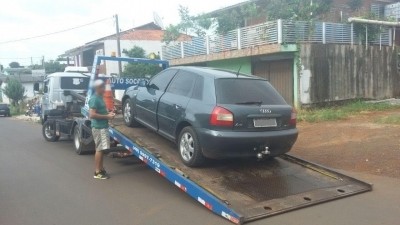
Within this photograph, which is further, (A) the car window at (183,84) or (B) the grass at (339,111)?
(B) the grass at (339,111)

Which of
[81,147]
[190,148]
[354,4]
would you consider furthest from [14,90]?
[190,148]

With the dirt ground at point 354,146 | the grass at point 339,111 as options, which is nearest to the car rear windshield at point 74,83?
the dirt ground at point 354,146

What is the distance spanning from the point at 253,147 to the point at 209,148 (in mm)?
644

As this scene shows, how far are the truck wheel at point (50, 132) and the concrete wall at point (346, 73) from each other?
921 cm

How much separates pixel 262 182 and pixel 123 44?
3083 centimetres

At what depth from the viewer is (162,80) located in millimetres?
7254

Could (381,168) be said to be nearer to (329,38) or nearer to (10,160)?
(10,160)

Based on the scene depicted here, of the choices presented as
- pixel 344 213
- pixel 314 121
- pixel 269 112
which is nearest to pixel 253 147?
pixel 269 112

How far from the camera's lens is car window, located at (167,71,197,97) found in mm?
6375

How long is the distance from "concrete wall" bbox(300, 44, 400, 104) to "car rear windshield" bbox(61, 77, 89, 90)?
8.17 metres

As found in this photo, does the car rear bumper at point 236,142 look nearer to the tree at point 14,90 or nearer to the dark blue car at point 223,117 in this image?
the dark blue car at point 223,117

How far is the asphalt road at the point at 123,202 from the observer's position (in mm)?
4949

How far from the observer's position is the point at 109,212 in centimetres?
528

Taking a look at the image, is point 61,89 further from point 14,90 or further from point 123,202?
point 14,90
